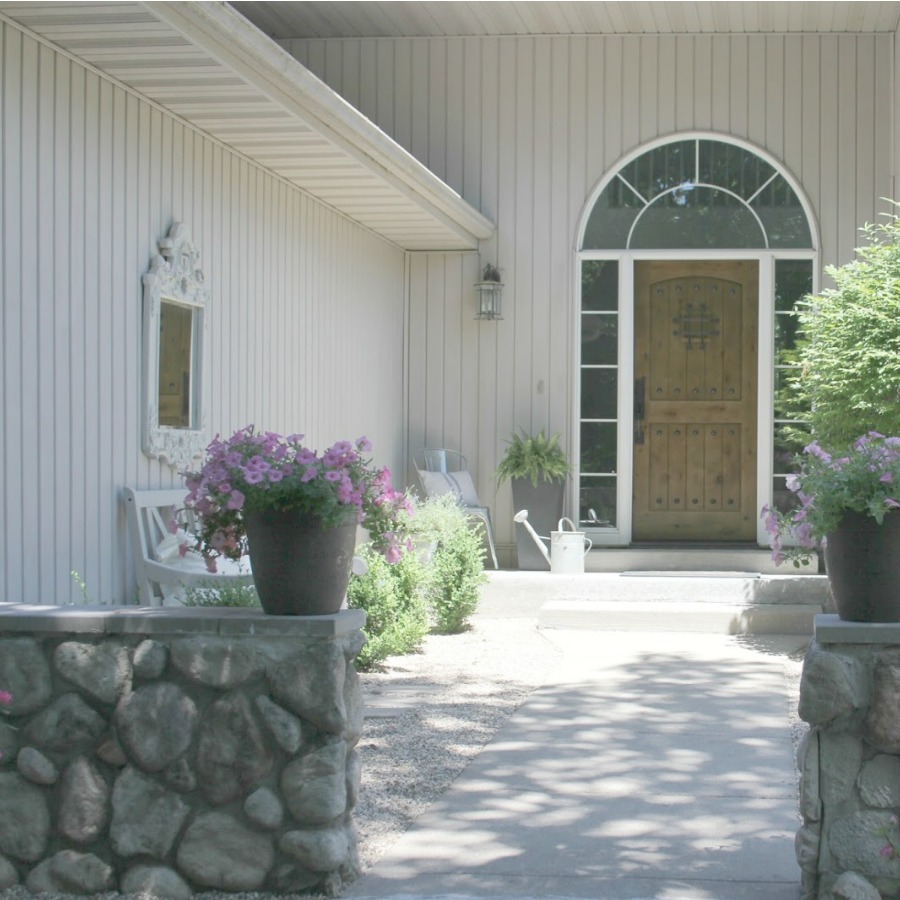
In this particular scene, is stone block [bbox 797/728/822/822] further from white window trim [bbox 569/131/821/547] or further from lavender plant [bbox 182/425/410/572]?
white window trim [bbox 569/131/821/547]

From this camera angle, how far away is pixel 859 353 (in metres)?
7.51

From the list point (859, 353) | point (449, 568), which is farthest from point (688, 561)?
point (859, 353)

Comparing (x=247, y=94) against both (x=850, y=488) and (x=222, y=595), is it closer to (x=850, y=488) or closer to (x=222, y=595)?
(x=222, y=595)

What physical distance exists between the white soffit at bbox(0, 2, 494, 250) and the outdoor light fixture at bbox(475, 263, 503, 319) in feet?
3.25

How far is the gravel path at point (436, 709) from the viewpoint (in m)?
4.40

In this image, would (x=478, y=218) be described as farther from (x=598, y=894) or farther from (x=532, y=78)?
(x=598, y=894)

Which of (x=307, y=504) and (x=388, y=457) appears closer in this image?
(x=307, y=504)

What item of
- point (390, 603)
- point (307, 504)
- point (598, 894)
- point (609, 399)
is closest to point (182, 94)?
point (390, 603)

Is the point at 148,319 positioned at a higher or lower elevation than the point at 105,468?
Answer: higher

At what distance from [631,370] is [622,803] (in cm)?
648

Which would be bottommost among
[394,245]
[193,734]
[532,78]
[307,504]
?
[193,734]

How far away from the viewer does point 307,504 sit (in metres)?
3.64

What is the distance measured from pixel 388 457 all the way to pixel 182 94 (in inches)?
179

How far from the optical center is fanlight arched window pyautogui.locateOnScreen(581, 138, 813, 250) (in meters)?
10.5
